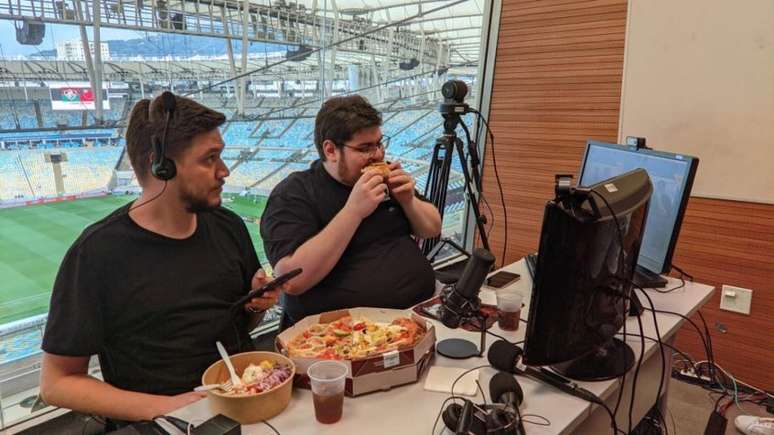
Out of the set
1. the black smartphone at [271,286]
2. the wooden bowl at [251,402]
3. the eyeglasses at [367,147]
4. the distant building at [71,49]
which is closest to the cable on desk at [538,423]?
the wooden bowl at [251,402]

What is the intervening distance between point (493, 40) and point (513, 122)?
567 mm

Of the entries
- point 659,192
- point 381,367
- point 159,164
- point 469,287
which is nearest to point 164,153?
point 159,164

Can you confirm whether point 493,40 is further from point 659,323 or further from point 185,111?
point 185,111

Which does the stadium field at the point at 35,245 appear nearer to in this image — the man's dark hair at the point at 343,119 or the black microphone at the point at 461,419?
the man's dark hair at the point at 343,119

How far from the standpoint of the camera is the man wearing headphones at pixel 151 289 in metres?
1.21

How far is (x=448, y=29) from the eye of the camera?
3355mm

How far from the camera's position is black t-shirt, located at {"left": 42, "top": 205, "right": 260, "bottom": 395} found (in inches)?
47.9

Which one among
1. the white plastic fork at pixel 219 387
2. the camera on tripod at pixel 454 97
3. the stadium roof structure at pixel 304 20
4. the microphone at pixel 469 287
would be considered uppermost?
the stadium roof structure at pixel 304 20

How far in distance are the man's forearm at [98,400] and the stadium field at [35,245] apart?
73 centimetres

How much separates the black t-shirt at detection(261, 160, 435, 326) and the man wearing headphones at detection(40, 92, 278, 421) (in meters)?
0.27

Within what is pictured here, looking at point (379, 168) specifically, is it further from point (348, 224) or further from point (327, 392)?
point (327, 392)

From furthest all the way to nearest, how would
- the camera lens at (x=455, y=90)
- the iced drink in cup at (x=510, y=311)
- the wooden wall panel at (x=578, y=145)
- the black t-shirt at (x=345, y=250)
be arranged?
the wooden wall panel at (x=578, y=145)
the camera lens at (x=455, y=90)
the black t-shirt at (x=345, y=250)
the iced drink in cup at (x=510, y=311)

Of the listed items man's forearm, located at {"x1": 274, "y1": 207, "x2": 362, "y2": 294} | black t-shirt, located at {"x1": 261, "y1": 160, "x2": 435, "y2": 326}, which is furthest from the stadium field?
man's forearm, located at {"x1": 274, "y1": 207, "x2": 362, "y2": 294}

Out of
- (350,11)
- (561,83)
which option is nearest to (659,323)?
(561,83)
